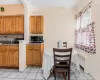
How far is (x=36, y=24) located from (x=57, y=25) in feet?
3.37

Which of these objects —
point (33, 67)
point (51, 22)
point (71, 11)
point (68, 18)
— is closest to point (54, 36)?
point (51, 22)

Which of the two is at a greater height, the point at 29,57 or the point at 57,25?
the point at 57,25

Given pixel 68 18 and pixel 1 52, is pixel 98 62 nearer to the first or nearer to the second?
pixel 68 18

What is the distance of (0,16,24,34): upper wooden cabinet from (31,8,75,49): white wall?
2.93 ft

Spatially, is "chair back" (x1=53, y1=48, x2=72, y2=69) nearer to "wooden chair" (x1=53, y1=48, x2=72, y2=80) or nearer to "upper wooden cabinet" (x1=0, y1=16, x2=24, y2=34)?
"wooden chair" (x1=53, y1=48, x2=72, y2=80)

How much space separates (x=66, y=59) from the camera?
2.92 m

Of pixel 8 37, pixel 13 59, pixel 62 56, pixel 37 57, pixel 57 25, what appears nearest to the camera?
pixel 62 56

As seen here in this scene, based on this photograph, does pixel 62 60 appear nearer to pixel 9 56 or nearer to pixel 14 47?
pixel 14 47

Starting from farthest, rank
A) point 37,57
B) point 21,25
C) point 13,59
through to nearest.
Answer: point 21,25, point 37,57, point 13,59

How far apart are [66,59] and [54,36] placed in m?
2.63

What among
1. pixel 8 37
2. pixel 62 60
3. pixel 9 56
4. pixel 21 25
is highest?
pixel 21 25

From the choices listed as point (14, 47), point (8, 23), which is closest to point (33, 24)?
point (8, 23)

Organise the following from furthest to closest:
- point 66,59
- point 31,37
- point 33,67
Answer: point 31,37
point 33,67
point 66,59

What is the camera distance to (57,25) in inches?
215
